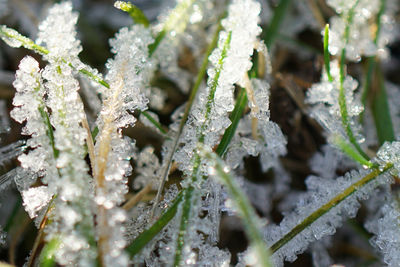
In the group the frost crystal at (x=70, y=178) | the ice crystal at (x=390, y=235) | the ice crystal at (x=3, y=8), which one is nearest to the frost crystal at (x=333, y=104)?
the ice crystal at (x=390, y=235)

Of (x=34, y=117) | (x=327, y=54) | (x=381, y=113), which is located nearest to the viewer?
(x=34, y=117)

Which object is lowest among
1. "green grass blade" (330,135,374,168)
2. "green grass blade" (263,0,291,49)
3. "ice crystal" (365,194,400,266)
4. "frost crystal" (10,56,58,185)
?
"ice crystal" (365,194,400,266)

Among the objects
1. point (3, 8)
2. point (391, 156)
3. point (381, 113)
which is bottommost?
point (391, 156)

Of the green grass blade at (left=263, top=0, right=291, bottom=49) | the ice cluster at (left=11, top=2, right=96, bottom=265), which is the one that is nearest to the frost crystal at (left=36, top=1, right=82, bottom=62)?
the ice cluster at (left=11, top=2, right=96, bottom=265)

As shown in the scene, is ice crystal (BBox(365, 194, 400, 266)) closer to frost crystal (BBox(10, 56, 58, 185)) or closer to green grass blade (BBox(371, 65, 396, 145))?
green grass blade (BBox(371, 65, 396, 145))

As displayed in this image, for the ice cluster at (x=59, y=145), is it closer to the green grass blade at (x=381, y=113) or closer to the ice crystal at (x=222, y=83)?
the ice crystal at (x=222, y=83)

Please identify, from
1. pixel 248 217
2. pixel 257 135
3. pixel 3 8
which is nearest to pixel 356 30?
pixel 257 135

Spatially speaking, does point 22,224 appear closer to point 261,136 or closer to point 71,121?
point 71,121

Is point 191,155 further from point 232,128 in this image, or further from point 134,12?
point 134,12
